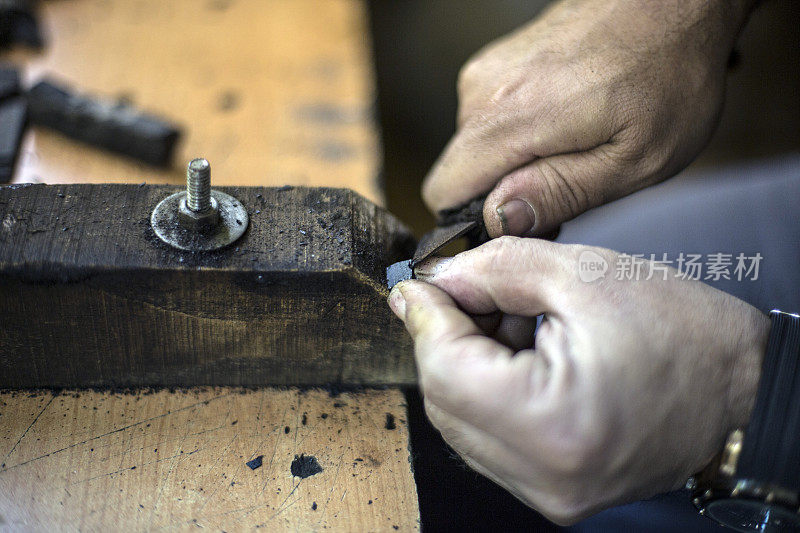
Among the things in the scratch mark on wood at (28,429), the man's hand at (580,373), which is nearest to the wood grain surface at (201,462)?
the scratch mark on wood at (28,429)

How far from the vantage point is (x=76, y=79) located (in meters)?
1.60

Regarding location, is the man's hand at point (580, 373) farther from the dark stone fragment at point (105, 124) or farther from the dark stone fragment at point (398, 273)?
the dark stone fragment at point (105, 124)

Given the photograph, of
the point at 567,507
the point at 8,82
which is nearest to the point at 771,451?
the point at 567,507

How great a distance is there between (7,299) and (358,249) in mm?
529

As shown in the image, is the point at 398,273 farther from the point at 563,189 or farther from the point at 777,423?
the point at 777,423

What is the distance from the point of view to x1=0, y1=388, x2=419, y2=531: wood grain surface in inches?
35.7

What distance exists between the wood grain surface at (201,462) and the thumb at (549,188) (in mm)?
404

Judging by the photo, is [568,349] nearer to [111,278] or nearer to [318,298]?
[318,298]

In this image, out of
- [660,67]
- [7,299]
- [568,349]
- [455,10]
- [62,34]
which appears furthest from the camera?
[455,10]

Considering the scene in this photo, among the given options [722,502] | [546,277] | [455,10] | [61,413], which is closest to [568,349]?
[546,277]

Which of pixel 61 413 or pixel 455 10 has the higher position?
pixel 455 10

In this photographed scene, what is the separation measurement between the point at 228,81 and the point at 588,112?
967 millimetres

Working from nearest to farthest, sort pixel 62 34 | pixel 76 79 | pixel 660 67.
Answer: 1. pixel 660 67
2. pixel 76 79
3. pixel 62 34

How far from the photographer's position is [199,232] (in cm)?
96
